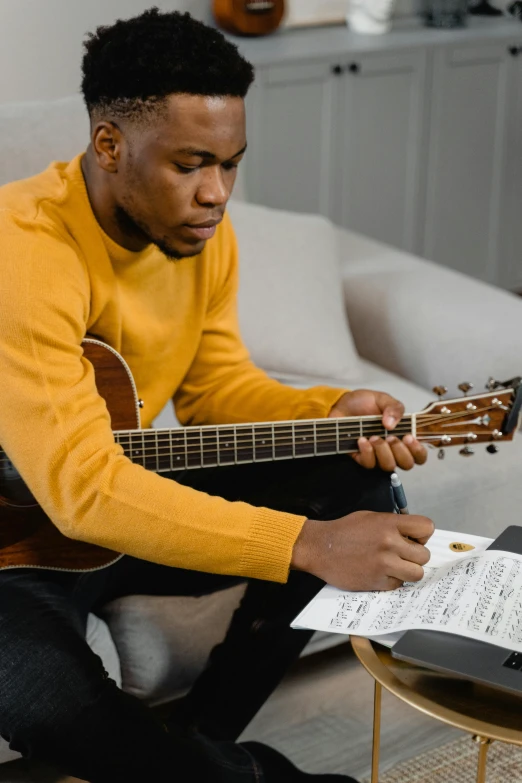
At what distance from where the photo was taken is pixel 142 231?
147 centimetres

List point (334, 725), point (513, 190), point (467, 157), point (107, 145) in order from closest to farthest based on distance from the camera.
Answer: point (107, 145), point (334, 725), point (467, 157), point (513, 190)

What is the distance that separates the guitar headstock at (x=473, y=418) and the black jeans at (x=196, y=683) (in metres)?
0.10

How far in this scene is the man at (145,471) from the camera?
1268mm

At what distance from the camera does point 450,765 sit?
1.70m

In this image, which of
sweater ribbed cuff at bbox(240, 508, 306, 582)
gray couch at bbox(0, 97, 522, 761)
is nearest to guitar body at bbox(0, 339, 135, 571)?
gray couch at bbox(0, 97, 522, 761)

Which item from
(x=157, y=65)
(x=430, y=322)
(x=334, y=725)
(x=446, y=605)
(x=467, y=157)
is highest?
(x=157, y=65)

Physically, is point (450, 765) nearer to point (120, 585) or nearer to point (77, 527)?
point (120, 585)

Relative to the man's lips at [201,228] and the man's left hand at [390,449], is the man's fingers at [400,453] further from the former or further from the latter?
the man's lips at [201,228]

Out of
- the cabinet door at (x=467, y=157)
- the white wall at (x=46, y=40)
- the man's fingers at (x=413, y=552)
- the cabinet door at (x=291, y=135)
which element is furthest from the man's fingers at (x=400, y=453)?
the cabinet door at (x=467, y=157)

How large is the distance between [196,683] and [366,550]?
0.44 m

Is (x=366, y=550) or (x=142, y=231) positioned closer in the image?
(x=366, y=550)

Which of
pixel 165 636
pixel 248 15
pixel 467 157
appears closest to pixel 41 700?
pixel 165 636

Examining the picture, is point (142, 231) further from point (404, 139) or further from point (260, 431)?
point (404, 139)

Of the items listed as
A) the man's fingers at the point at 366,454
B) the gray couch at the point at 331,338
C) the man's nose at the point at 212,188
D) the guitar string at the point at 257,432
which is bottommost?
the gray couch at the point at 331,338
